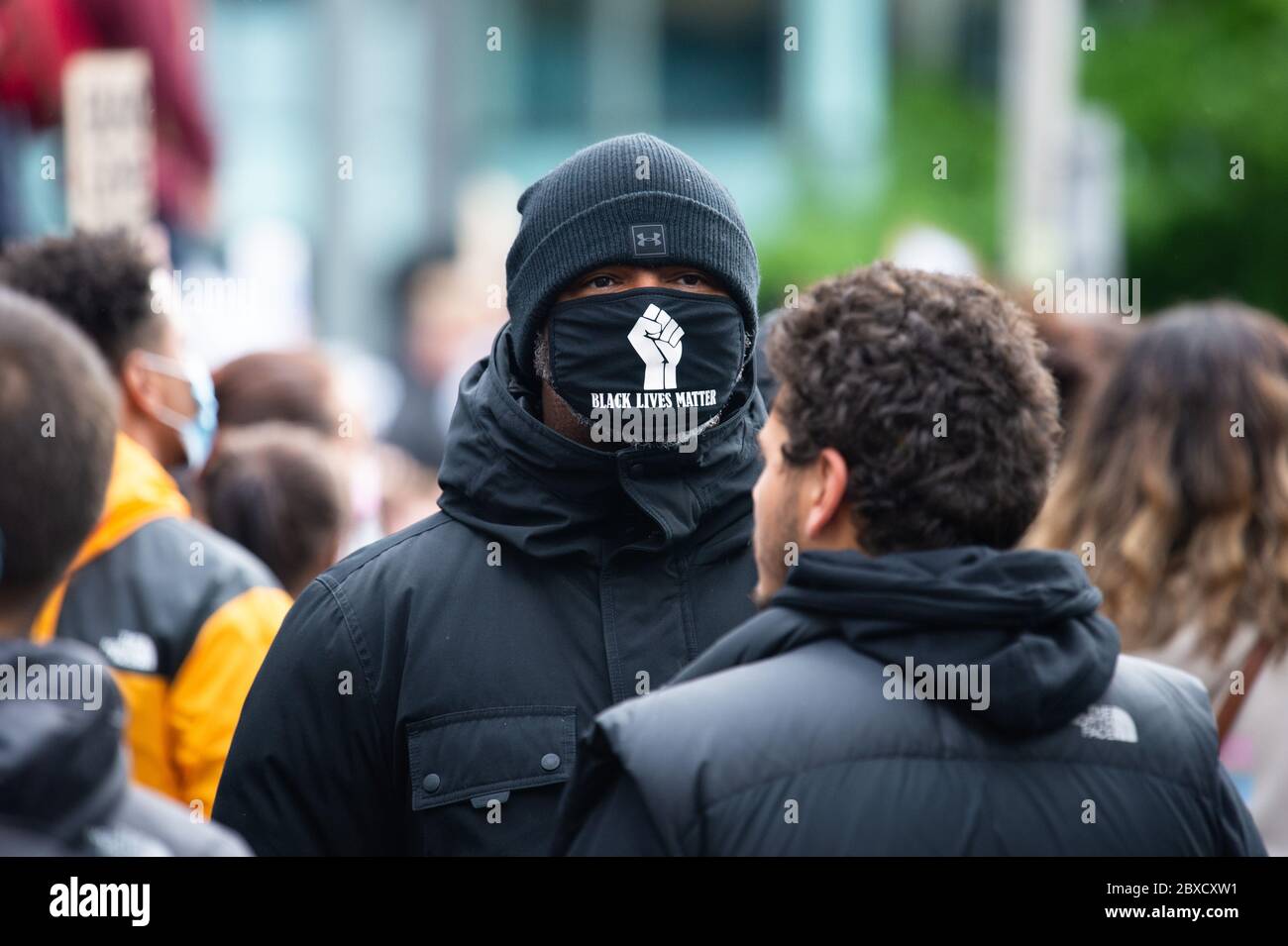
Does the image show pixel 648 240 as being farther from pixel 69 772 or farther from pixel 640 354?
pixel 69 772

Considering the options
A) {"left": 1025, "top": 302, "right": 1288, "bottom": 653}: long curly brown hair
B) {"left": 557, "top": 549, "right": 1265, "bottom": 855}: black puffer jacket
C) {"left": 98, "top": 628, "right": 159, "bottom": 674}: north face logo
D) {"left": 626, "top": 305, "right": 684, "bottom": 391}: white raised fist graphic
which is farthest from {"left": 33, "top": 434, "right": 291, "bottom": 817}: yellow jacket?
{"left": 1025, "top": 302, "right": 1288, "bottom": 653}: long curly brown hair

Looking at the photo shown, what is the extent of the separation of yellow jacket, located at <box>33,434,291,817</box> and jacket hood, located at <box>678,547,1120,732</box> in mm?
1663

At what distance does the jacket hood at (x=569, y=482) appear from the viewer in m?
2.89

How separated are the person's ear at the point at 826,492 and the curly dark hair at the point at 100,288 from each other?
2423 mm

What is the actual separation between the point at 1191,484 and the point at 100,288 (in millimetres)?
2679

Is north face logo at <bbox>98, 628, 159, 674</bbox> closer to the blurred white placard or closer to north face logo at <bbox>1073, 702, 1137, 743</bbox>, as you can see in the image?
north face logo at <bbox>1073, 702, 1137, 743</bbox>

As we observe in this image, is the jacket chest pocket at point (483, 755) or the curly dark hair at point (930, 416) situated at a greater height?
the curly dark hair at point (930, 416)

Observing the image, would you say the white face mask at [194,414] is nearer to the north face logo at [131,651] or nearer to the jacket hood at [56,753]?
the north face logo at [131,651]

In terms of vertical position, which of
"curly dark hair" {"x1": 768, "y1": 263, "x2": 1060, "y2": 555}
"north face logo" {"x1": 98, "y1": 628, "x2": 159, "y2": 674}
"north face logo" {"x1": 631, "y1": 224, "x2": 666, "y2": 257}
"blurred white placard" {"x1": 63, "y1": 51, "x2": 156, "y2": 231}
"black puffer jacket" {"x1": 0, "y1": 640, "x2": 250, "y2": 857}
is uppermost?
"blurred white placard" {"x1": 63, "y1": 51, "x2": 156, "y2": 231}

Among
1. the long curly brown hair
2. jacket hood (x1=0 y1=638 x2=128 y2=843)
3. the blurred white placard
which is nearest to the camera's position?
jacket hood (x1=0 y1=638 x2=128 y2=843)

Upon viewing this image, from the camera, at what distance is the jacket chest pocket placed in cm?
276

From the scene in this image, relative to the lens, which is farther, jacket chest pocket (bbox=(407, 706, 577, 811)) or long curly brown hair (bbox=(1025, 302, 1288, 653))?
long curly brown hair (bbox=(1025, 302, 1288, 653))

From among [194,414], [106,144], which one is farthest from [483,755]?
[106,144]

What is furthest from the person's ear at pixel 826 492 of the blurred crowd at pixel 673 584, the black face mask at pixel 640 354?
the black face mask at pixel 640 354
